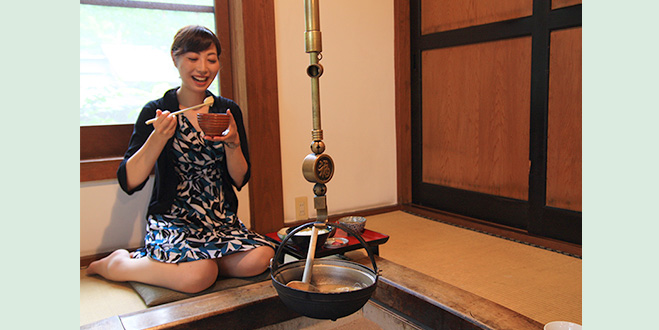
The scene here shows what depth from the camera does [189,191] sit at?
2393 mm

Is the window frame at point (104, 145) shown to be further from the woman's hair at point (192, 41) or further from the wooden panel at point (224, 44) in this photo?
the woman's hair at point (192, 41)

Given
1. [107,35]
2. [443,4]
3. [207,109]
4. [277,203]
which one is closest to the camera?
[207,109]

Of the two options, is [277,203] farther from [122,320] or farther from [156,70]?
[122,320]

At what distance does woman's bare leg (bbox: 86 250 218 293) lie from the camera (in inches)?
85.9

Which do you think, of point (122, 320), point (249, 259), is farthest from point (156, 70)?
point (122, 320)

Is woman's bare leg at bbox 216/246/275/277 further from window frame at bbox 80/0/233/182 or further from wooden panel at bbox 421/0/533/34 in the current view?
wooden panel at bbox 421/0/533/34

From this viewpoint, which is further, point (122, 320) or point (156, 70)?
point (156, 70)

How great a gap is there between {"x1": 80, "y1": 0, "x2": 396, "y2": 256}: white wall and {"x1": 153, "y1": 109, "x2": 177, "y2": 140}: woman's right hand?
0.90 m

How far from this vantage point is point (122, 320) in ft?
5.70

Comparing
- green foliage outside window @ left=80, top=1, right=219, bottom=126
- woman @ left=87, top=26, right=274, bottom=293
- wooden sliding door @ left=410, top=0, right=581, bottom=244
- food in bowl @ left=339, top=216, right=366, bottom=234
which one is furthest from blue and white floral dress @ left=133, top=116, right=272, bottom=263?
wooden sliding door @ left=410, top=0, right=581, bottom=244

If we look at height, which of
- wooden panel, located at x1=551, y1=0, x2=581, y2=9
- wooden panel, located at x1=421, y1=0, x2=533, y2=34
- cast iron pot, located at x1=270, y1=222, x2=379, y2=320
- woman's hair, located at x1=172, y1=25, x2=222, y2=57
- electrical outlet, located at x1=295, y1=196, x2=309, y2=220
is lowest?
electrical outlet, located at x1=295, y1=196, x2=309, y2=220

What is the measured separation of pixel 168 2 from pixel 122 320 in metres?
1.89

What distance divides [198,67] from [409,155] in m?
2.12

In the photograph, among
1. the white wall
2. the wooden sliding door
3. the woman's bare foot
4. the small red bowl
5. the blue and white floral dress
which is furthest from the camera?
the white wall
